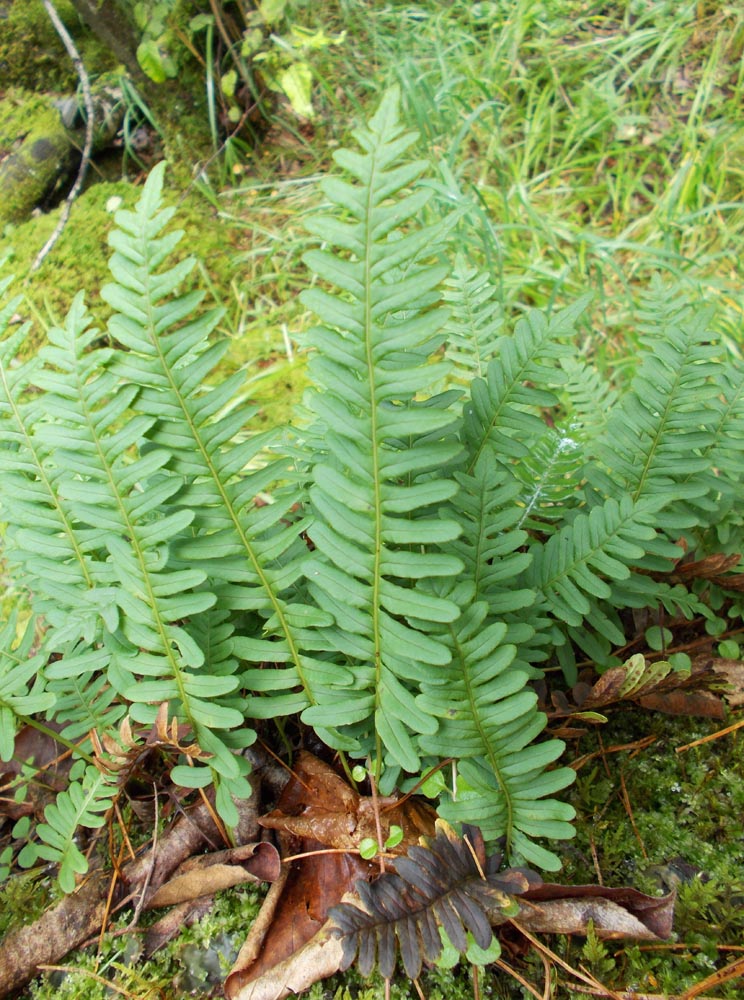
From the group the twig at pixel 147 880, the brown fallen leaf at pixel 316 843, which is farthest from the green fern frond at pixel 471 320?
the twig at pixel 147 880

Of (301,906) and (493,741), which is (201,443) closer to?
(493,741)

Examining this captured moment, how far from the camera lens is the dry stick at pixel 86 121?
11.6 ft

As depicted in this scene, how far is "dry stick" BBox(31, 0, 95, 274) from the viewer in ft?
11.6

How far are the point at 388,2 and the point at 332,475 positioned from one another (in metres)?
4.49

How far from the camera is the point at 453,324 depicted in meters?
1.91

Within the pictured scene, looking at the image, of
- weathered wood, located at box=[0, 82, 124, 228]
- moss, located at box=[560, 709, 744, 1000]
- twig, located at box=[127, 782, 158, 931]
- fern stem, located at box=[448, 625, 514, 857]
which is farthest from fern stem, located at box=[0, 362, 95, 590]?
weathered wood, located at box=[0, 82, 124, 228]

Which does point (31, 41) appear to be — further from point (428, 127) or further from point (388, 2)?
point (428, 127)

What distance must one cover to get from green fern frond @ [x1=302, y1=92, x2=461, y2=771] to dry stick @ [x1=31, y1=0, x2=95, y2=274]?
2.83 m

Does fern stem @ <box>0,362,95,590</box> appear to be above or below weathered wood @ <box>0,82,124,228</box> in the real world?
below

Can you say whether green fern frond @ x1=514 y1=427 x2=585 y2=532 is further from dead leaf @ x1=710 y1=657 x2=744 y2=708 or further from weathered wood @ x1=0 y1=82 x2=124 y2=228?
weathered wood @ x1=0 y1=82 x2=124 y2=228

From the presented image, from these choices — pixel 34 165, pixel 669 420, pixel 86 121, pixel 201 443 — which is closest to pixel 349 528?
pixel 201 443

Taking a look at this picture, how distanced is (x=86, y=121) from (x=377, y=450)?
3.94 metres

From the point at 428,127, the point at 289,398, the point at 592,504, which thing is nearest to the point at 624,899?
the point at 592,504

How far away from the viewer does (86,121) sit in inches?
159
